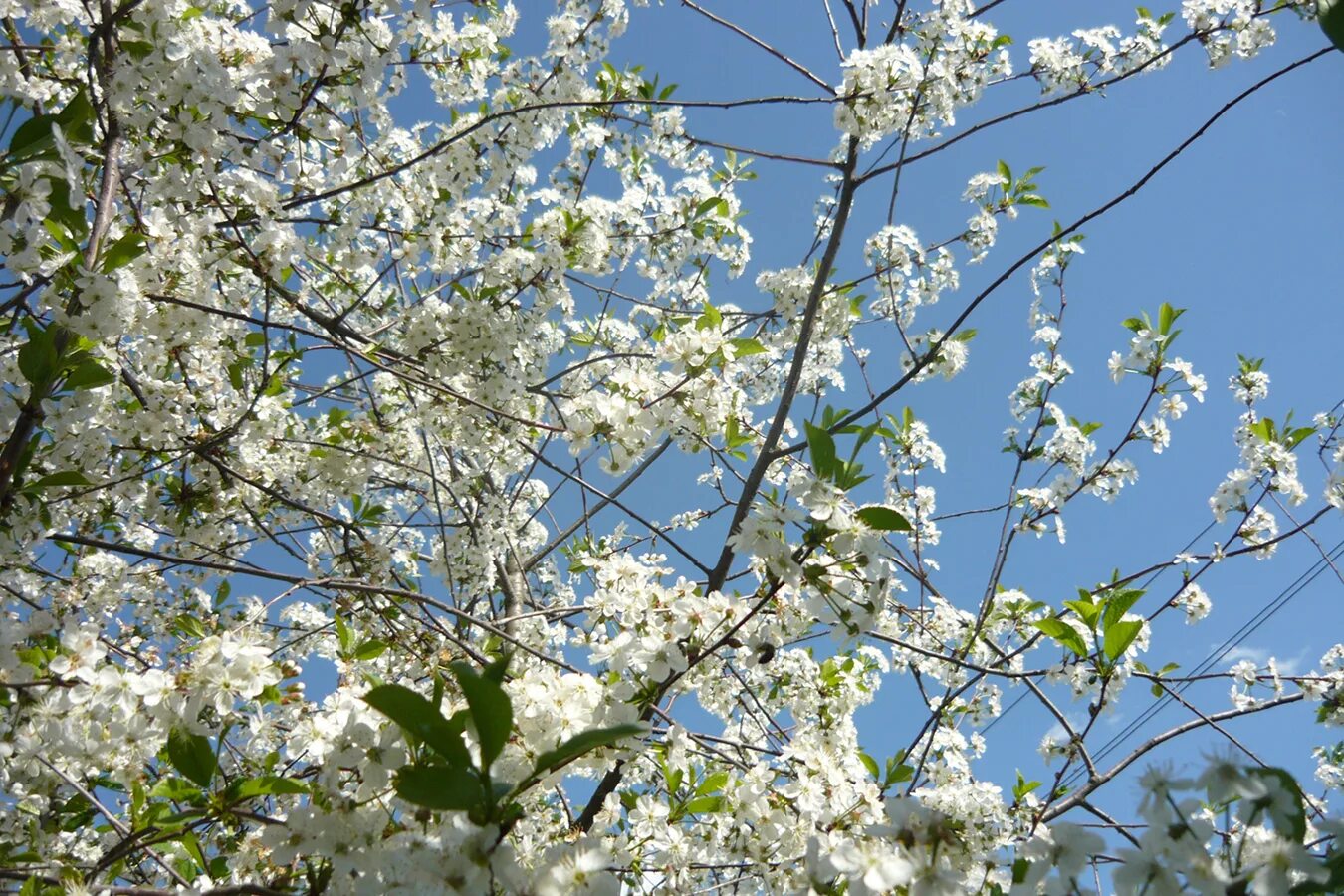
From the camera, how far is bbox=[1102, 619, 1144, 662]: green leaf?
87.4 inches

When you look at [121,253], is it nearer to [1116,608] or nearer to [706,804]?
[706,804]

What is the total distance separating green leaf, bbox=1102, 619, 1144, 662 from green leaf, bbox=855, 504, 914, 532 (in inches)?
36.4

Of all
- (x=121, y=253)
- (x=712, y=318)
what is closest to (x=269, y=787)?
(x=121, y=253)

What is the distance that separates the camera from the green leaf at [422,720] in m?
1.15

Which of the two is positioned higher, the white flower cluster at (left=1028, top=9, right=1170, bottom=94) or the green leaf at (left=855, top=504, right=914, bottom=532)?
the white flower cluster at (left=1028, top=9, right=1170, bottom=94)

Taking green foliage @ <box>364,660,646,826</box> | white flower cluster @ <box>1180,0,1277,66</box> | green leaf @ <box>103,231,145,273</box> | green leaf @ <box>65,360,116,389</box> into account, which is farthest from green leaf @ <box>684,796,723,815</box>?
white flower cluster @ <box>1180,0,1277,66</box>

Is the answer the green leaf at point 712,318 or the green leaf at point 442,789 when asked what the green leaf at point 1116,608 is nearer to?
the green leaf at point 712,318

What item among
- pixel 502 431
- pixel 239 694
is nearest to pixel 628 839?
pixel 239 694

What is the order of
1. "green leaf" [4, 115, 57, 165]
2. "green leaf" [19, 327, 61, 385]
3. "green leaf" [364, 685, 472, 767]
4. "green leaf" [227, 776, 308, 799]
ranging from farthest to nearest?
"green leaf" [19, 327, 61, 385]
"green leaf" [4, 115, 57, 165]
"green leaf" [227, 776, 308, 799]
"green leaf" [364, 685, 472, 767]

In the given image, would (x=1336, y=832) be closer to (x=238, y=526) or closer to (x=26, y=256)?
(x=26, y=256)

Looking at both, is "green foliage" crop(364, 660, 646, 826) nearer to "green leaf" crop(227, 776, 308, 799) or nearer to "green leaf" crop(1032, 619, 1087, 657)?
"green leaf" crop(227, 776, 308, 799)

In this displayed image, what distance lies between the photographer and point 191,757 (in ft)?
5.43

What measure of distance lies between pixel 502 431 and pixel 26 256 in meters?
2.12

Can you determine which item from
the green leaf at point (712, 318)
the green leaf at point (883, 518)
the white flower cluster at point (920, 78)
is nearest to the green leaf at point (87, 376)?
the green leaf at point (712, 318)
